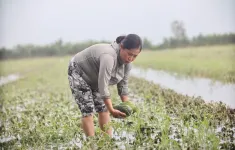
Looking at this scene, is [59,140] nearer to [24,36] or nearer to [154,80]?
[24,36]

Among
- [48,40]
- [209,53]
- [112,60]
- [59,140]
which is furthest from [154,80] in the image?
[112,60]

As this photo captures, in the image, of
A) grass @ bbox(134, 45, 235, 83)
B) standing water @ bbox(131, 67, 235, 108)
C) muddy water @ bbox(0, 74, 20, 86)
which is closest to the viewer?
grass @ bbox(134, 45, 235, 83)

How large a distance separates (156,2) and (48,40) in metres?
1.45

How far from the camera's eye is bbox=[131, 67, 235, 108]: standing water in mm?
5047

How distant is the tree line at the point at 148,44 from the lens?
435 centimetres

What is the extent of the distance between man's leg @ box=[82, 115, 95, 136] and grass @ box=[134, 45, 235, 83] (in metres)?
1.30

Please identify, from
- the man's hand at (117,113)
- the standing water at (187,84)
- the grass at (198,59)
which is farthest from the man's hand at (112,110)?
the standing water at (187,84)

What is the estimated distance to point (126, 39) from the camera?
11.0ft

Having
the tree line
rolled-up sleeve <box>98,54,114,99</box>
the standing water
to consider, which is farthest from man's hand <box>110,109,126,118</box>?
the standing water

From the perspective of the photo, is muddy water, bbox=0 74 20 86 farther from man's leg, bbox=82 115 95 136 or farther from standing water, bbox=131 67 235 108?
man's leg, bbox=82 115 95 136

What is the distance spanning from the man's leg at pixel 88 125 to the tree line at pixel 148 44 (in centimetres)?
102

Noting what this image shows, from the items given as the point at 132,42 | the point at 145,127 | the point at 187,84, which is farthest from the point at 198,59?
the point at 132,42

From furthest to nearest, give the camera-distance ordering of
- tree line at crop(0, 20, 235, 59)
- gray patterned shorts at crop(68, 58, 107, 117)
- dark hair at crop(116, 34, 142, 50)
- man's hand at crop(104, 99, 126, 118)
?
tree line at crop(0, 20, 235, 59)
gray patterned shorts at crop(68, 58, 107, 117)
man's hand at crop(104, 99, 126, 118)
dark hair at crop(116, 34, 142, 50)

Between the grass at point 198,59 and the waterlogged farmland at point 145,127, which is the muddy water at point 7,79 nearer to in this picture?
the waterlogged farmland at point 145,127
